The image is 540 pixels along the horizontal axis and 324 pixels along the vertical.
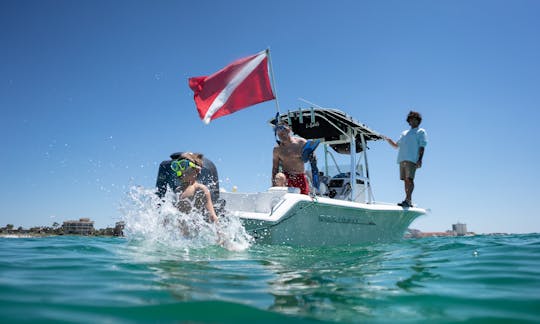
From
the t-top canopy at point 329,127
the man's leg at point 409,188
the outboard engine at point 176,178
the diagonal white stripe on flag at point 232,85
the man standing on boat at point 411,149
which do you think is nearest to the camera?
the outboard engine at point 176,178

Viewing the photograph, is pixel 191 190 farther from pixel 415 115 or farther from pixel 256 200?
pixel 415 115

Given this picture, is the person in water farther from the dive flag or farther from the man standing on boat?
the man standing on boat

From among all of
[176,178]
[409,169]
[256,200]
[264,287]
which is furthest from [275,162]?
[264,287]

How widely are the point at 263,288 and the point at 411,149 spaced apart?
551 centimetres

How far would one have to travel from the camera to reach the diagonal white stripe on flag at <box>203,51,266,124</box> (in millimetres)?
6789

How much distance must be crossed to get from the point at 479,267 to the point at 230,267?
7.34ft

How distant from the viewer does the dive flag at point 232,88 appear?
6812mm

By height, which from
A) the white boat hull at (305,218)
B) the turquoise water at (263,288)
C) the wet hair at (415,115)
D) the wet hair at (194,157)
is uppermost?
the wet hair at (415,115)

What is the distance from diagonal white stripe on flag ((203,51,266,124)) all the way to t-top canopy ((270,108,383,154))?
5.58 feet

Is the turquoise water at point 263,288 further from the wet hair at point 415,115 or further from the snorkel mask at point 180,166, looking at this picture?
the wet hair at point 415,115

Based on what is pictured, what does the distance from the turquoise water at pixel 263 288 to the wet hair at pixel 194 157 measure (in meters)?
1.16

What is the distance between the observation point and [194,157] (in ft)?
15.5

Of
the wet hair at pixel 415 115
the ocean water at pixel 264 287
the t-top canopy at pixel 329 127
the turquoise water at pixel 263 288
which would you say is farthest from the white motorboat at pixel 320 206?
the wet hair at pixel 415 115

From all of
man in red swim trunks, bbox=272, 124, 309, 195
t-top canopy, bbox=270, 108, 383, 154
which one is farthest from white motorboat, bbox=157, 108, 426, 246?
man in red swim trunks, bbox=272, 124, 309, 195
